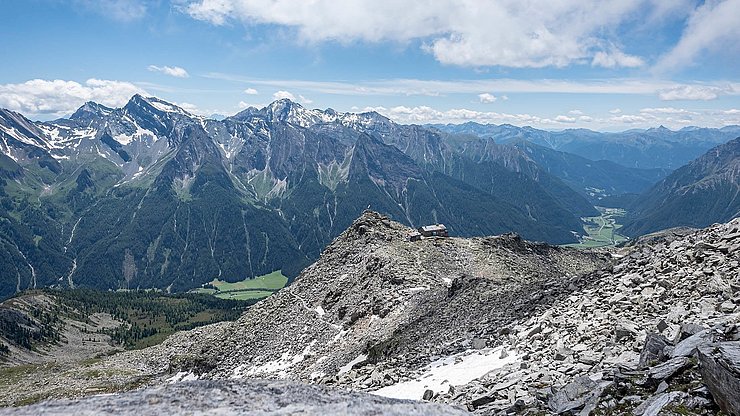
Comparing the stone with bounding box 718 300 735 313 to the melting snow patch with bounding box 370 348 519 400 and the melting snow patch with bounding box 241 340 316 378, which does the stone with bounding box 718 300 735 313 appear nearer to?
the melting snow patch with bounding box 370 348 519 400

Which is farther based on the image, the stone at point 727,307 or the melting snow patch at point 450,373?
the melting snow patch at point 450,373

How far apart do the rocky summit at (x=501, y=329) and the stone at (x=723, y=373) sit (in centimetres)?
5

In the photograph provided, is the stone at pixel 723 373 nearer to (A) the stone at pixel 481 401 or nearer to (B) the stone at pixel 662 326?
(B) the stone at pixel 662 326

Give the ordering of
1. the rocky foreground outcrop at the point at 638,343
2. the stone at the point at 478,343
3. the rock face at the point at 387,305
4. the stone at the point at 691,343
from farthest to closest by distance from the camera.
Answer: the rock face at the point at 387,305, the stone at the point at 478,343, the stone at the point at 691,343, the rocky foreground outcrop at the point at 638,343

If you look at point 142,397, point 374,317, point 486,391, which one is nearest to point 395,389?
point 486,391

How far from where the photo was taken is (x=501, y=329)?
33.6m

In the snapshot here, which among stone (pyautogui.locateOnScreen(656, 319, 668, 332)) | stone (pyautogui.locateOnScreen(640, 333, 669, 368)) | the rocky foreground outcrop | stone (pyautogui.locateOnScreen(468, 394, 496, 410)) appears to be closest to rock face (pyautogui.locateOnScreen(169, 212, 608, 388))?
the rocky foreground outcrop

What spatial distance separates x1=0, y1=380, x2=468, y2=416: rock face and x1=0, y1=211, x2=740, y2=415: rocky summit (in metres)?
0.82

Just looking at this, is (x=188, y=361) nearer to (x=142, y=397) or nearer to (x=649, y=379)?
(x=142, y=397)

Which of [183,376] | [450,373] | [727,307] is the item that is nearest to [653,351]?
[727,307]

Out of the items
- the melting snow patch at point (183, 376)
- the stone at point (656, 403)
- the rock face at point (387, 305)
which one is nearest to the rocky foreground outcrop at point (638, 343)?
the stone at point (656, 403)

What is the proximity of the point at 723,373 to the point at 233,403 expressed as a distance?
→ 45.6 feet

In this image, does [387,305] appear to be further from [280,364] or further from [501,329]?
[501,329]

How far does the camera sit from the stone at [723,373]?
13.2m
